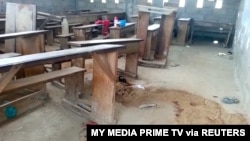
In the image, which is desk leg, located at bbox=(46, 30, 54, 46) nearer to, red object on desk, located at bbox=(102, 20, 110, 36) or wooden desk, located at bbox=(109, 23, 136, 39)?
red object on desk, located at bbox=(102, 20, 110, 36)

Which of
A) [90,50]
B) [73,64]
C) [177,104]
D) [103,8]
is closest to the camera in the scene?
[90,50]

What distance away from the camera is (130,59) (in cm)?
413

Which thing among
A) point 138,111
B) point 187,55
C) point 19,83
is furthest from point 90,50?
point 187,55

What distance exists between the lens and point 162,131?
7.91 ft

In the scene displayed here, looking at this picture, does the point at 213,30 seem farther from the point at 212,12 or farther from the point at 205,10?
the point at 205,10

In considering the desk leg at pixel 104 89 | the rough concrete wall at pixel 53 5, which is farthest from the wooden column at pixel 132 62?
the rough concrete wall at pixel 53 5

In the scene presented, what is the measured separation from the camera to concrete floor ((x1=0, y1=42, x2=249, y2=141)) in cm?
253

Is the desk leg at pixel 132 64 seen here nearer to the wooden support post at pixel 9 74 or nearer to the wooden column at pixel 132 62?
the wooden column at pixel 132 62

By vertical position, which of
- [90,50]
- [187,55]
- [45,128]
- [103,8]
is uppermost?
[103,8]

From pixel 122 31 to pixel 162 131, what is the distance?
3.69m

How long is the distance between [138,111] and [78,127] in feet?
2.55

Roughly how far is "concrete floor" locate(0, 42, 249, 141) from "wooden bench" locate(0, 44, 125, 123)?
13 cm

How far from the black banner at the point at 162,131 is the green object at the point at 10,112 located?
871mm

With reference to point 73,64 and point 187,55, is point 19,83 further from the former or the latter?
point 187,55
